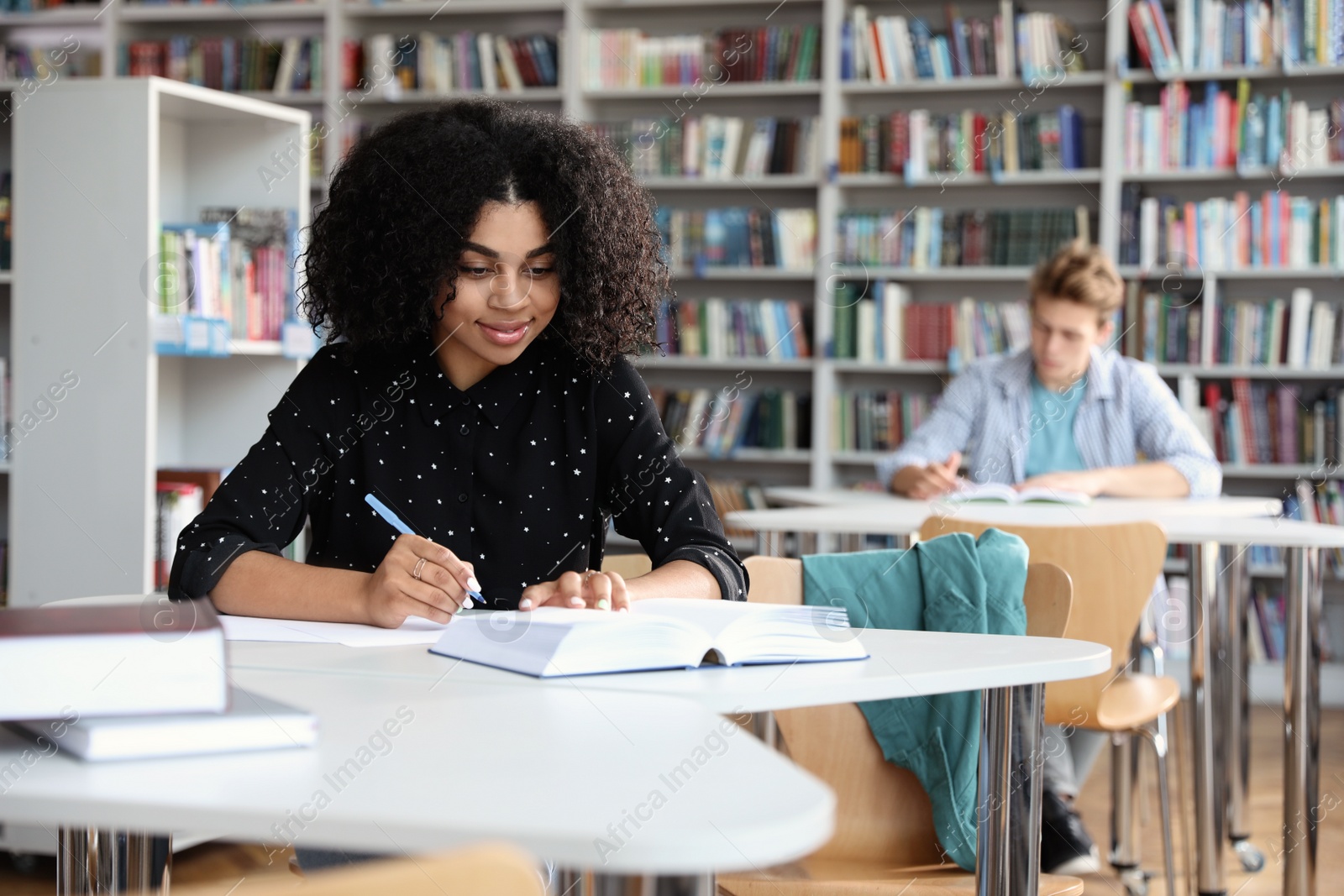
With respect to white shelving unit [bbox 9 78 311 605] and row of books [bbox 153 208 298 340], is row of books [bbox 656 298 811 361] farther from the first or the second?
white shelving unit [bbox 9 78 311 605]

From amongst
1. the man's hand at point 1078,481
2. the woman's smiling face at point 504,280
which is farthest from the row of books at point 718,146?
the woman's smiling face at point 504,280

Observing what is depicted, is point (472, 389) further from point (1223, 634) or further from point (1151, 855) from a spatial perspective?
point (1151, 855)

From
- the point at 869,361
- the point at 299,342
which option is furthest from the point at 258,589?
the point at 869,361

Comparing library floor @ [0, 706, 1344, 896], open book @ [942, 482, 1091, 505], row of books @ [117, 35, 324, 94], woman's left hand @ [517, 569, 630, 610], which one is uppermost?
row of books @ [117, 35, 324, 94]

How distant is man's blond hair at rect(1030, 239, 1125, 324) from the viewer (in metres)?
3.18

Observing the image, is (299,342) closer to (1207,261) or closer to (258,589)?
(258,589)

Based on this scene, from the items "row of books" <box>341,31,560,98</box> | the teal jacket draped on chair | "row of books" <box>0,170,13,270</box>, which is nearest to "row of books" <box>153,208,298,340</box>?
"row of books" <box>0,170,13,270</box>

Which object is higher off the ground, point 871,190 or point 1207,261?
point 871,190

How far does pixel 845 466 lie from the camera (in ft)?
16.5

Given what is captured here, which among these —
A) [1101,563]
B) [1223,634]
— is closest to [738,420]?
[1223,634]

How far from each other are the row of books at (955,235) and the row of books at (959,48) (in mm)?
462

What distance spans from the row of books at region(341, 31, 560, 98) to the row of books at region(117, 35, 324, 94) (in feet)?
0.49

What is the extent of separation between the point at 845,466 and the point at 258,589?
12.4ft

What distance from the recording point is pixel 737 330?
16.1ft
